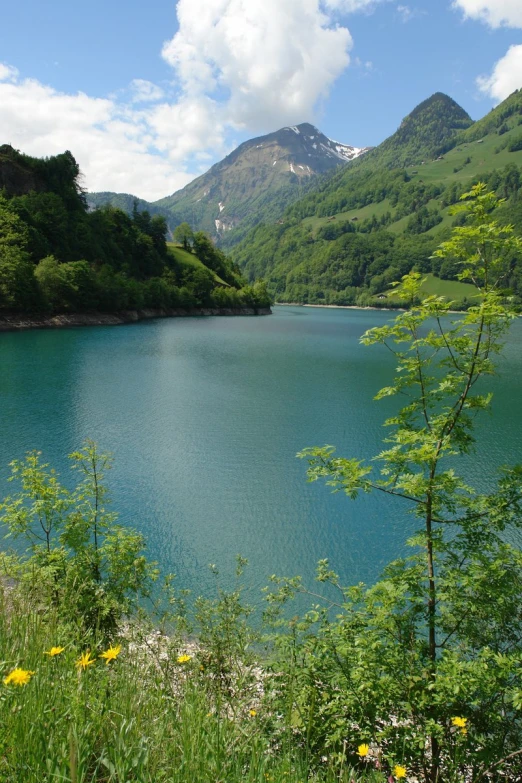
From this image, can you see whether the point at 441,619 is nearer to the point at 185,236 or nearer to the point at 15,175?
the point at 15,175

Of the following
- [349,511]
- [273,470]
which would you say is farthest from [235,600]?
[273,470]

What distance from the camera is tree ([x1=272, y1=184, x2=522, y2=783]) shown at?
4.79 meters

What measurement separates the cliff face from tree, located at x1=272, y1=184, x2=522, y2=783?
335 feet

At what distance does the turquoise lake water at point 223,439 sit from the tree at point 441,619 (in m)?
8.17

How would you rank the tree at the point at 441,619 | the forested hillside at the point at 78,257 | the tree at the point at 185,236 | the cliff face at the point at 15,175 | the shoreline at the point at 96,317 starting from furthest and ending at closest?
the tree at the point at 185,236 → the cliff face at the point at 15,175 → the forested hillside at the point at 78,257 → the shoreline at the point at 96,317 → the tree at the point at 441,619

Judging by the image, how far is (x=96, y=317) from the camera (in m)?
82.4

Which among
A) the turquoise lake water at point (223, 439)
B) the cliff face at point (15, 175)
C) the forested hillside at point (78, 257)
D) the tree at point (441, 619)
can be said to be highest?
the cliff face at point (15, 175)

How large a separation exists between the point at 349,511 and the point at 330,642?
1339cm

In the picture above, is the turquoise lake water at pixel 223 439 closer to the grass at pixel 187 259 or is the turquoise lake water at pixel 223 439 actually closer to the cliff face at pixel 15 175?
the cliff face at pixel 15 175

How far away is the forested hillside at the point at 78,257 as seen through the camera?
2822 inches

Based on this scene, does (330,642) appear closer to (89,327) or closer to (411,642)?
(411,642)

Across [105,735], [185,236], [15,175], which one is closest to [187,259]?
[185,236]

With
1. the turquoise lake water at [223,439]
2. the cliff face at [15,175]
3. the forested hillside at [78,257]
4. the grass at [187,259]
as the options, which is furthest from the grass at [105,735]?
the grass at [187,259]

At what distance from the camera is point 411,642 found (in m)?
5.29
